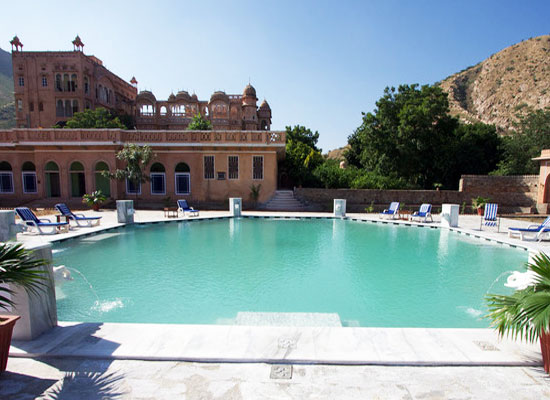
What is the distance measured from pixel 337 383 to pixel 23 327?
340 centimetres

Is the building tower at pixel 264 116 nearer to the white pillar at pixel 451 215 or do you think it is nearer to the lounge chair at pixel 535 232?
the white pillar at pixel 451 215

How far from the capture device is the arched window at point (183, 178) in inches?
779

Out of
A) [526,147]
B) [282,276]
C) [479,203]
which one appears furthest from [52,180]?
[526,147]

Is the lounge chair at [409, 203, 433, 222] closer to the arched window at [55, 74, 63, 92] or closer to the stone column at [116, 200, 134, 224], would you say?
the stone column at [116, 200, 134, 224]

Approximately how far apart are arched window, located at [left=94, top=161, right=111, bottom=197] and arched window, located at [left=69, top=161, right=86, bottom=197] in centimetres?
97

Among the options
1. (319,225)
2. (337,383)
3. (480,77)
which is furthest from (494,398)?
(480,77)

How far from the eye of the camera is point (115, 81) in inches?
1681

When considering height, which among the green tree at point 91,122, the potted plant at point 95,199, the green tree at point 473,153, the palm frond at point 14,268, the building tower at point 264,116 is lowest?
the potted plant at point 95,199

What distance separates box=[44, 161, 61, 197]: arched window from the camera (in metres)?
19.5

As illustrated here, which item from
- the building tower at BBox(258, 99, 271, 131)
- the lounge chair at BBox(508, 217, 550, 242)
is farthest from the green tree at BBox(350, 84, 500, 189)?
the building tower at BBox(258, 99, 271, 131)

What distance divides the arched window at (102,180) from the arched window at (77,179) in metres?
0.97

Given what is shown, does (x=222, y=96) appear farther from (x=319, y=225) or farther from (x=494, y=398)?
(x=494, y=398)

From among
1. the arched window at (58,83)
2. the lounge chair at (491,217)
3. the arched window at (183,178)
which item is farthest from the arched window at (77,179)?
the arched window at (58,83)

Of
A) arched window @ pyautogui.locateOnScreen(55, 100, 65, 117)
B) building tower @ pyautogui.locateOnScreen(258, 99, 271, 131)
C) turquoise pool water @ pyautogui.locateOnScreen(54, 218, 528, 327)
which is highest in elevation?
building tower @ pyautogui.locateOnScreen(258, 99, 271, 131)
